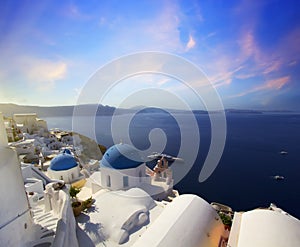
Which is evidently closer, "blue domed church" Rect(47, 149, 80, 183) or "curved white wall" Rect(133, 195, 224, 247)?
"curved white wall" Rect(133, 195, 224, 247)

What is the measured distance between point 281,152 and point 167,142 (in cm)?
3075

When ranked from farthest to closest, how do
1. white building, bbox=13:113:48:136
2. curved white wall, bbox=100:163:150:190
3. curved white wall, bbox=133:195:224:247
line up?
white building, bbox=13:113:48:136 → curved white wall, bbox=100:163:150:190 → curved white wall, bbox=133:195:224:247

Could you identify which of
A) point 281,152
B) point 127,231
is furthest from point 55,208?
point 281,152

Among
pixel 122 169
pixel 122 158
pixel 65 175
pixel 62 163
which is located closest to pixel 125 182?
pixel 122 169

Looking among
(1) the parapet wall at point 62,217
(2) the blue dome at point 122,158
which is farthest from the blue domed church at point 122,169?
(1) the parapet wall at point 62,217

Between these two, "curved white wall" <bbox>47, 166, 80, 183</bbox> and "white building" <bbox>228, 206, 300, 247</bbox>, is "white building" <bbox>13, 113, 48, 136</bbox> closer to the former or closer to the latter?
"curved white wall" <bbox>47, 166, 80, 183</bbox>

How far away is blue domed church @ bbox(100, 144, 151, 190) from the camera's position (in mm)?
15062

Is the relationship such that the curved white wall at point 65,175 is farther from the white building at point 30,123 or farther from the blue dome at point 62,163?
the white building at point 30,123

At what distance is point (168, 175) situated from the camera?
56.6ft

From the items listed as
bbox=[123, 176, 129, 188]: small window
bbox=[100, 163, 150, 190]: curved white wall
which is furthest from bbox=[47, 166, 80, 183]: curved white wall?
bbox=[123, 176, 129, 188]: small window

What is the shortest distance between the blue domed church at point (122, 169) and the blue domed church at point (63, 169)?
6640 mm

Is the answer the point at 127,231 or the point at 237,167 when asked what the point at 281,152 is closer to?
the point at 237,167

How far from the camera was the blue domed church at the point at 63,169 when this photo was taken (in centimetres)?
2012

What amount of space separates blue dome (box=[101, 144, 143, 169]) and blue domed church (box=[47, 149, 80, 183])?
22.4ft
